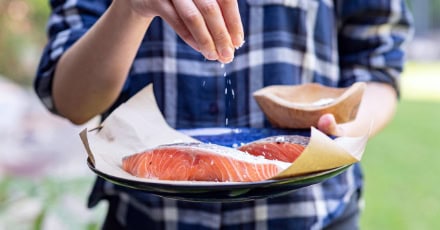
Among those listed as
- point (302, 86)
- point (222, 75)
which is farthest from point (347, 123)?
point (222, 75)

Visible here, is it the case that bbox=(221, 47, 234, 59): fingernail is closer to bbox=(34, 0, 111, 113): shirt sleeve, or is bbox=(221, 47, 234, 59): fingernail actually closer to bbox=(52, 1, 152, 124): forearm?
bbox=(52, 1, 152, 124): forearm

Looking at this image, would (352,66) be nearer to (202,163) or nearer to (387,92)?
(387,92)

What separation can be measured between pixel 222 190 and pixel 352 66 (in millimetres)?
625

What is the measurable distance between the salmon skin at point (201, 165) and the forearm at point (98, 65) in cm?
19

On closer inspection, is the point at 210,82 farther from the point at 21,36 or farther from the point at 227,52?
the point at 21,36

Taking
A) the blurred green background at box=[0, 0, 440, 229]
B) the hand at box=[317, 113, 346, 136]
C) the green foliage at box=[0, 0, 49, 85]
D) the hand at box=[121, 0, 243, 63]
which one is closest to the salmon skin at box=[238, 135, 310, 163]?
the hand at box=[317, 113, 346, 136]

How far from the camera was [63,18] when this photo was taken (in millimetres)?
1236

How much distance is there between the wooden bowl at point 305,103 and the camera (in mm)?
1044

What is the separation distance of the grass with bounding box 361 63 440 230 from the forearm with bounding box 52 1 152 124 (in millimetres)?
2356

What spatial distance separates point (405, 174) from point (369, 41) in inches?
126

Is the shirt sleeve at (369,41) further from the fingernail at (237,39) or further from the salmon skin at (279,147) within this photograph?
the fingernail at (237,39)

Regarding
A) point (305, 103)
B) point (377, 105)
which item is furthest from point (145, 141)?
point (377, 105)

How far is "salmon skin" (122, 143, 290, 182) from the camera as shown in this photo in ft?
2.78

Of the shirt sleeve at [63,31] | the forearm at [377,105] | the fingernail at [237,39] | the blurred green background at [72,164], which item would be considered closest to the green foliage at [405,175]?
the blurred green background at [72,164]
